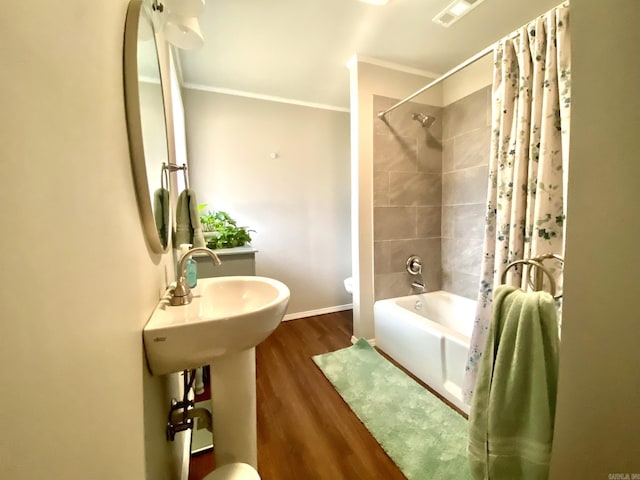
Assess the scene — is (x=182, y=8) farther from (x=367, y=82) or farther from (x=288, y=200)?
(x=288, y=200)

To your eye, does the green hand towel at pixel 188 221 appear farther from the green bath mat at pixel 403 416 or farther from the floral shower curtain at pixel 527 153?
the floral shower curtain at pixel 527 153

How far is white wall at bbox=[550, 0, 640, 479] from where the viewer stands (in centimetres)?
39

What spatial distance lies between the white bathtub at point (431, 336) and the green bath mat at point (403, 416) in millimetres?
101

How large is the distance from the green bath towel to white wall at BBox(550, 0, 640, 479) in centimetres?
32

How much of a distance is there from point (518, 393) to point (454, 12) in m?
2.10

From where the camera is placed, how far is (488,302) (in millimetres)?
1547

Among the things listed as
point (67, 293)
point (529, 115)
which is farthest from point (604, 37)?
point (529, 115)

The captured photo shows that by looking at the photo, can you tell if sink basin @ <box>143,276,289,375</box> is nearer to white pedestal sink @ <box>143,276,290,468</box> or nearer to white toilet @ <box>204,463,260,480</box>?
white pedestal sink @ <box>143,276,290,468</box>

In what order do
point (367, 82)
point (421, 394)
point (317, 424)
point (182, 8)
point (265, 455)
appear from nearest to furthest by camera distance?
point (182, 8), point (265, 455), point (317, 424), point (421, 394), point (367, 82)

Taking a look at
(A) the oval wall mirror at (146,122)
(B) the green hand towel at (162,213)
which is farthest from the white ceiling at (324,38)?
(B) the green hand towel at (162,213)

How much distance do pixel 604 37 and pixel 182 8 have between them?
1.44m

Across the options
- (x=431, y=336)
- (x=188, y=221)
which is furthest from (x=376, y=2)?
(x=431, y=336)

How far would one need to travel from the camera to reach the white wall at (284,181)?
2.57 m

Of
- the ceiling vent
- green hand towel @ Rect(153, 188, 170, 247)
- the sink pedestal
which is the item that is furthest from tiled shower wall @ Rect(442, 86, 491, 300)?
green hand towel @ Rect(153, 188, 170, 247)
